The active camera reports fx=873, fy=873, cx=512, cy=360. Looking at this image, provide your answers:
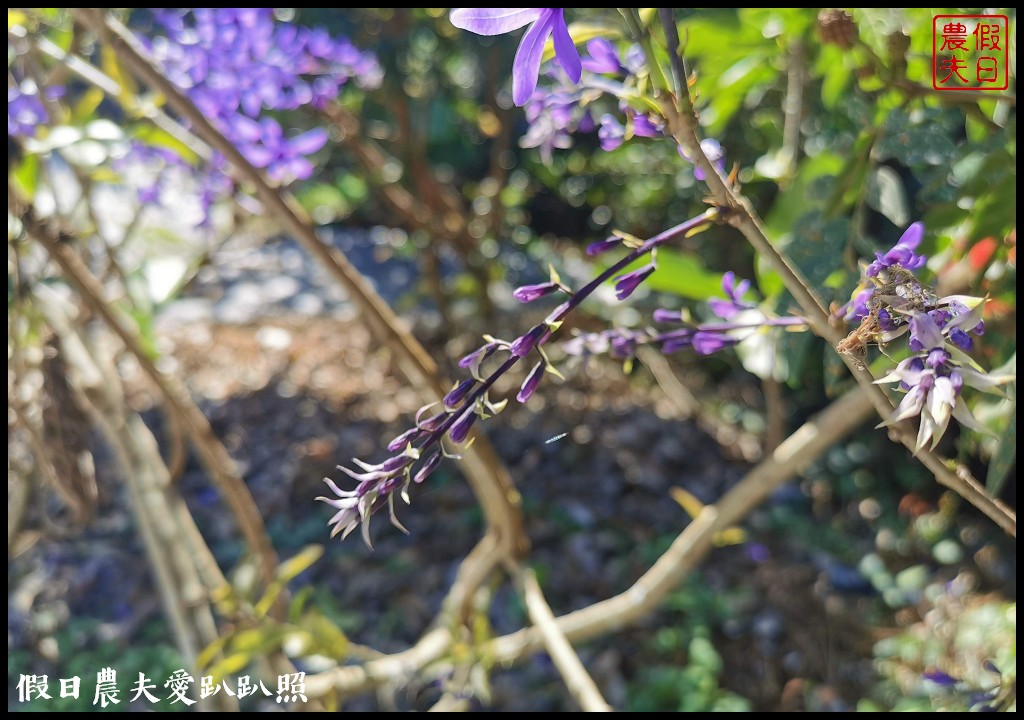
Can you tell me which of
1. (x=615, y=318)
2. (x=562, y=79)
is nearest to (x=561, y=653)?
(x=562, y=79)

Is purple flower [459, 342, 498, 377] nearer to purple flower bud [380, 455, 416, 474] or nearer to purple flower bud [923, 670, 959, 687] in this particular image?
purple flower bud [380, 455, 416, 474]

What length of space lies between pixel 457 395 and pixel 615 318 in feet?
4.68

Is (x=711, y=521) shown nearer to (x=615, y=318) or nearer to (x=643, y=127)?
(x=643, y=127)

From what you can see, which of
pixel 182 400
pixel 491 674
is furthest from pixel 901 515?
pixel 182 400

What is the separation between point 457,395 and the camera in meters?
0.44

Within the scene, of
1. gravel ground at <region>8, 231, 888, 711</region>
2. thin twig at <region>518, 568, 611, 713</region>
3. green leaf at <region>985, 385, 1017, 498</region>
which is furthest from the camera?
gravel ground at <region>8, 231, 888, 711</region>

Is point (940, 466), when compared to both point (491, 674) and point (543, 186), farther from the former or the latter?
point (543, 186)

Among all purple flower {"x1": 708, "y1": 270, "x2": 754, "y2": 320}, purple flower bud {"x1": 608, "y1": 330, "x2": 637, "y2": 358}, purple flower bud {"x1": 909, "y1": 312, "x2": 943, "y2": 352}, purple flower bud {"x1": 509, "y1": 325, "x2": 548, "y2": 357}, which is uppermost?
purple flower bud {"x1": 909, "y1": 312, "x2": 943, "y2": 352}

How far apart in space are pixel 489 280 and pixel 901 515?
1.31 m

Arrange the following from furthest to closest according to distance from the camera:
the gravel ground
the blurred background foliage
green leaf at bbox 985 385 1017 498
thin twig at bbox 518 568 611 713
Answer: the gravel ground, thin twig at bbox 518 568 611 713, the blurred background foliage, green leaf at bbox 985 385 1017 498

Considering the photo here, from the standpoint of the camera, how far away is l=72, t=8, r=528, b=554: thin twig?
0.83 m

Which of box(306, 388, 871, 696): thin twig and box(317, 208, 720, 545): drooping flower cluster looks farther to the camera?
box(306, 388, 871, 696): thin twig

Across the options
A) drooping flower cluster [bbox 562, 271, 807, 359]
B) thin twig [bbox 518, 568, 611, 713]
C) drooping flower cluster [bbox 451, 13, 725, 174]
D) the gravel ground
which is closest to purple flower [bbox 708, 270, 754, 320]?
drooping flower cluster [bbox 562, 271, 807, 359]

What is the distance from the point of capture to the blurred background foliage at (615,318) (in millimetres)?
Answer: 882
